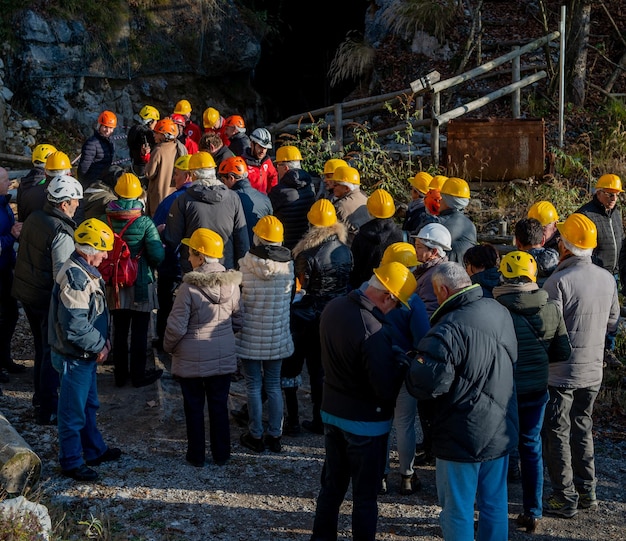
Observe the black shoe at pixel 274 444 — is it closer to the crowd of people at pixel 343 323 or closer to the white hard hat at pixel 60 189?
the crowd of people at pixel 343 323

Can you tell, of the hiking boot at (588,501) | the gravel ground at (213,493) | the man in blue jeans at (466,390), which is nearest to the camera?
the man in blue jeans at (466,390)

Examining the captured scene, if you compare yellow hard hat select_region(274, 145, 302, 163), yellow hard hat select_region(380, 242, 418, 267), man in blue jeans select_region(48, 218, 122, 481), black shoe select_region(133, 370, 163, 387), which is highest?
yellow hard hat select_region(274, 145, 302, 163)

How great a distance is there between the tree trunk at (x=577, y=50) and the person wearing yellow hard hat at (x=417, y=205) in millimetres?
7270

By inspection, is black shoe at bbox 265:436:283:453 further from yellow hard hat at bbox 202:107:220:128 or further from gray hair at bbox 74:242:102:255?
yellow hard hat at bbox 202:107:220:128

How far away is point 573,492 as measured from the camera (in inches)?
231

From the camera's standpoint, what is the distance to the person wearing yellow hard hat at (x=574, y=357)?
5.79 m

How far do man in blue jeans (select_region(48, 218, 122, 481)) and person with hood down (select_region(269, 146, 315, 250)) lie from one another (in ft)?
8.80

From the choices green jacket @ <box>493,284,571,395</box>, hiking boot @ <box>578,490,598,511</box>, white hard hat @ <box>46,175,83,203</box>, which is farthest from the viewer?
white hard hat @ <box>46,175,83,203</box>

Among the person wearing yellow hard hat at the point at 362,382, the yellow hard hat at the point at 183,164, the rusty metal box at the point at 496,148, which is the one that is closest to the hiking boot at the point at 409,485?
the person wearing yellow hard hat at the point at 362,382

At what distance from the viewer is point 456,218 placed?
7004mm

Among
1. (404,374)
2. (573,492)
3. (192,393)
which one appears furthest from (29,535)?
(573,492)

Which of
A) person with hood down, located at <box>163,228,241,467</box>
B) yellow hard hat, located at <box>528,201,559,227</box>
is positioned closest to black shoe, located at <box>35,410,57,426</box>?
person with hood down, located at <box>163,228,241,467</box>

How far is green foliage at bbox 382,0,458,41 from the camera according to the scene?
605 inches

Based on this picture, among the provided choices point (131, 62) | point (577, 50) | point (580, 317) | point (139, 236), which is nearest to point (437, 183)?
point (580, 317)
